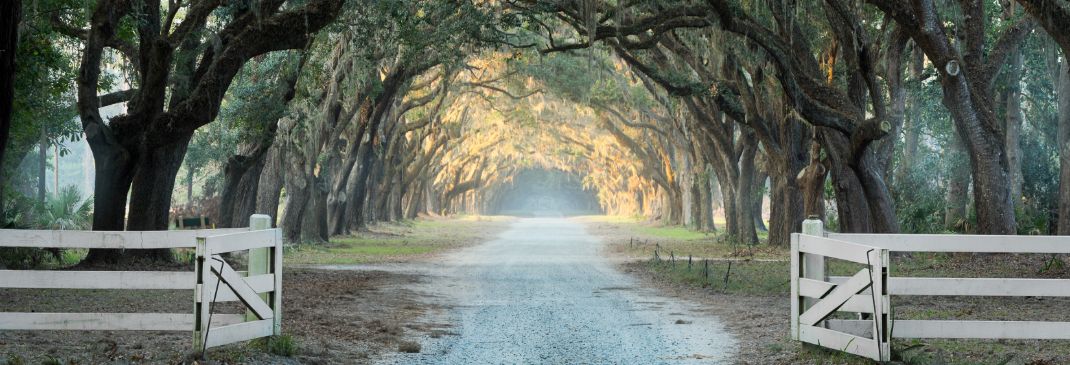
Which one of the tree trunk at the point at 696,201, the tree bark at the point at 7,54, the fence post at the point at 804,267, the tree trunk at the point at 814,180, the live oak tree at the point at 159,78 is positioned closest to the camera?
the tree bark at the point at 7,54

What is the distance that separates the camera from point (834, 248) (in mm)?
8062

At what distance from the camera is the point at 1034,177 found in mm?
28562

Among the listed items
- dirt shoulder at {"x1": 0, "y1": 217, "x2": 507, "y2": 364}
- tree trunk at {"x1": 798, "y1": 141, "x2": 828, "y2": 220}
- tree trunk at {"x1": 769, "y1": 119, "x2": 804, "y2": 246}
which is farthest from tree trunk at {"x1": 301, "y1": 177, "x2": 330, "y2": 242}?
tree trunk at {"x1": 798, "y1": 141, "x2": 828, "y2": 220}

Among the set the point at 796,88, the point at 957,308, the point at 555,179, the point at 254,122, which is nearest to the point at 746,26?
the point at 796,88

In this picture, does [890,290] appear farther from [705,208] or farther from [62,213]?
[705,208]

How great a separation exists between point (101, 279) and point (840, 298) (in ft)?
17.0

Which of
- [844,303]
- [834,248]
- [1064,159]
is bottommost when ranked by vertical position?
[844,303]

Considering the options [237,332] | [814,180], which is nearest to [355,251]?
[814,180]

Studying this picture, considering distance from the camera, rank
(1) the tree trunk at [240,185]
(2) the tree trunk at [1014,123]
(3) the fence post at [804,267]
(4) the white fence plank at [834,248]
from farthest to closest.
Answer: (2) the tree trunk at [1014,123], (1) the tree trunk at [240,185], (3) the fence post at [804,267], (4) the white fence plank at [834,248]

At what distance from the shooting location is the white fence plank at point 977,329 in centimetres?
801

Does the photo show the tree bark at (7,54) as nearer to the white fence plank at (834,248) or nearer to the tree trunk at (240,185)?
the white fence plank at (834,248)

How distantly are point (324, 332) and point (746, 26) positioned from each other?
9.91m

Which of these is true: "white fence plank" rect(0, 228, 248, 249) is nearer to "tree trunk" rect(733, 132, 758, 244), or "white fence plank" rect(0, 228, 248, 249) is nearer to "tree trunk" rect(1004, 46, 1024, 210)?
"tree trunk" rect(1004, 46, 1024, 210)

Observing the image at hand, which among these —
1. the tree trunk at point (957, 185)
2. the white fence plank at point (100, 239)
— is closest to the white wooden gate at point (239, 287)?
the white fence plank at point (100, 239)
